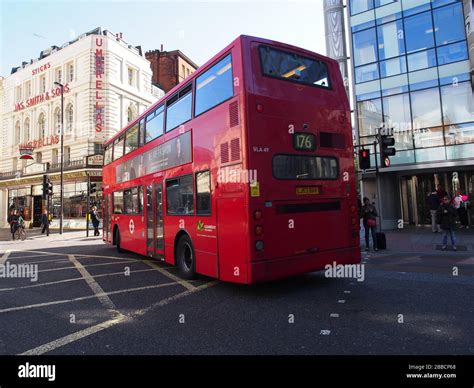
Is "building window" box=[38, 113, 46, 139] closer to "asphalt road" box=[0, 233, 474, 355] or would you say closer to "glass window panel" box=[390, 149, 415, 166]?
"asphalt road" box=[0, 233, 474, 355]

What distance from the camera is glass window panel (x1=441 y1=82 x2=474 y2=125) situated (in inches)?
650

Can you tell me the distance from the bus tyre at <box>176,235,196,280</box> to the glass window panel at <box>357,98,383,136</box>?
15401 mm

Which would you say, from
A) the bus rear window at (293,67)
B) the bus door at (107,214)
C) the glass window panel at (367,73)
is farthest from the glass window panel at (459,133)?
the bus door at (107,214)

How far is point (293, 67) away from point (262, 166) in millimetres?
2094

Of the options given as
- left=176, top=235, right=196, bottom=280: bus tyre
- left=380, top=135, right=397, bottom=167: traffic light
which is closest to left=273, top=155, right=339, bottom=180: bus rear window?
left=176, top=235, right=196, bottom=280: bus tyre

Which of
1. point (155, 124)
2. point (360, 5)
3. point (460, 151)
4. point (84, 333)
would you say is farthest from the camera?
point (360, 5)

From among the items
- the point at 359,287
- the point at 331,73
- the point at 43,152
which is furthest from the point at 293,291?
the point at 43,152

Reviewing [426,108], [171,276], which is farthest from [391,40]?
[171,276]

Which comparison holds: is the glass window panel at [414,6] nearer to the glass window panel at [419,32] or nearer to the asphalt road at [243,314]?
the glass window panel at [419,32]

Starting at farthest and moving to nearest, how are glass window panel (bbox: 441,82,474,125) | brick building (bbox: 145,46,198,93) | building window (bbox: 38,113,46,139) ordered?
brick building (bbox: 145,46,198,93) → building window (bbox: 38,113,46,139) → glass window panel (bbox: 441,82,474,125)

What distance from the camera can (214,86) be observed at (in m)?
6.23

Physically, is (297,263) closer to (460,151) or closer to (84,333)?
(84,333)

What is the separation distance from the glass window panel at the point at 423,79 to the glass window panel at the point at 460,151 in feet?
11.4
